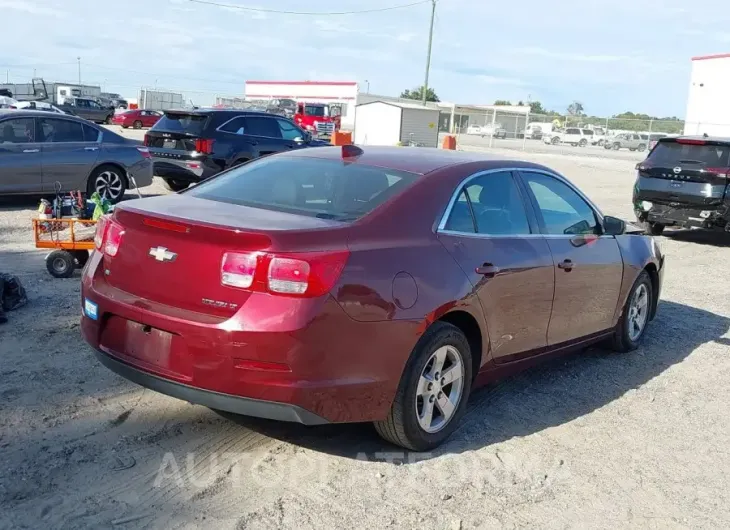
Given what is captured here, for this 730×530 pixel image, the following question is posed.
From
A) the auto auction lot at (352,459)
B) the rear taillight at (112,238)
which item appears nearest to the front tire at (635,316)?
the auto auction lot at (352,459)

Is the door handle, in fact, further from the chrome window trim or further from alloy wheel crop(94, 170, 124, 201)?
alloy wheel crop(94, 170, 124, 201)

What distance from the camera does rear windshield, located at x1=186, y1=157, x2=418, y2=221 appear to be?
4.27 m

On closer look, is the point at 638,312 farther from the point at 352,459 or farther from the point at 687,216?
the point at 687,216

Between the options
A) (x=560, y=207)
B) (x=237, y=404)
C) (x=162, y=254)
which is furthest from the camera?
(x=560, y=207)

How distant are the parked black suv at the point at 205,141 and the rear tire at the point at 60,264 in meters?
5.86

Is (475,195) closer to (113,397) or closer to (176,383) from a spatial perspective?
(176,383)

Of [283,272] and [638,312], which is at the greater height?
[283,272]

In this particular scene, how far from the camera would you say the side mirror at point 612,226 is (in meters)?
5.93

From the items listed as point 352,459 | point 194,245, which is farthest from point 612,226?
point 194,245

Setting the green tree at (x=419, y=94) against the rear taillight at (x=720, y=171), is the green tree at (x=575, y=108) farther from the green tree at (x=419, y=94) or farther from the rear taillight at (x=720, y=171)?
the rear taillight at (x=720, y=171)

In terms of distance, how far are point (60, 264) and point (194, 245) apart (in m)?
4.38

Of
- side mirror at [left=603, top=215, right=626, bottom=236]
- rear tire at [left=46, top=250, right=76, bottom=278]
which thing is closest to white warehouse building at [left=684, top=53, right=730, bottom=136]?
side mirror at [left=603, top=215, right=626, bottom=236]

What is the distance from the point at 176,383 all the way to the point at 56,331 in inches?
99.4

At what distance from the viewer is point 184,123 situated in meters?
13.9
